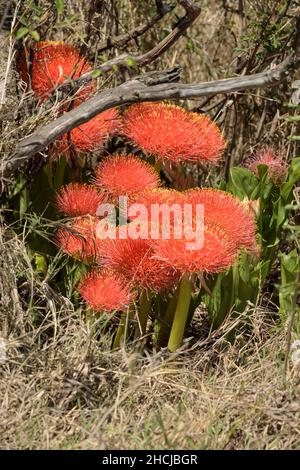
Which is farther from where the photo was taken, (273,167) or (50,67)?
(273,167)

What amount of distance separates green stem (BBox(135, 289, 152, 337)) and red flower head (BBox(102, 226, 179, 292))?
0.12 metres

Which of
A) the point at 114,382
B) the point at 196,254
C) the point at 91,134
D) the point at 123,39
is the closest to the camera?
the point at 196,254

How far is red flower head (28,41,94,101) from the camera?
2.13 metres

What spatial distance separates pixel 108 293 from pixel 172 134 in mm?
452

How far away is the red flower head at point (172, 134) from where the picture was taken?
80.7 inches

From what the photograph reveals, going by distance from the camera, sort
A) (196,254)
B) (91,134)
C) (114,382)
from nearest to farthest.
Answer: (196,254) → (114,382) → (91,134)

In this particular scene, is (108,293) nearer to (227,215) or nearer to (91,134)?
(227,215)

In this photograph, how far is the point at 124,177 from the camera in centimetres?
203

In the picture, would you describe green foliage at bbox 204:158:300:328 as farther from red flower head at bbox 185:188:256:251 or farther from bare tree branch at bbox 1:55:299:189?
bare tree branch at bbox 1:55:299:189

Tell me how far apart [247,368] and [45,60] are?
922mm

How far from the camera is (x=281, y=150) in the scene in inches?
104
